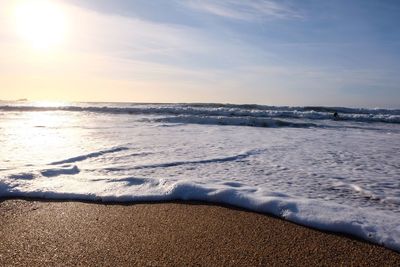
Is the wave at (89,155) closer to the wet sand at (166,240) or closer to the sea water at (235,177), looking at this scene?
the sea water at (235,177)

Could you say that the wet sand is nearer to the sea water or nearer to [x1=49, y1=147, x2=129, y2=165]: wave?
the sea water

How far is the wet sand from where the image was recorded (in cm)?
245

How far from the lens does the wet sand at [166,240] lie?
2451mm

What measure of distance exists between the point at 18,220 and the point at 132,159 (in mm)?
2761

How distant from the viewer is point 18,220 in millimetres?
3197

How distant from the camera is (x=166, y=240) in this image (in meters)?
2.77

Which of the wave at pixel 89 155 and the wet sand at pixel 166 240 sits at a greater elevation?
the wave at pixel 89 155

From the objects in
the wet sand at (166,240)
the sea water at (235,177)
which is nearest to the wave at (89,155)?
the sea water at (235,177)

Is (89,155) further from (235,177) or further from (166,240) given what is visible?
(166,240)

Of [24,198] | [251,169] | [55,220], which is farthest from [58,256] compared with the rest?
[251,169]

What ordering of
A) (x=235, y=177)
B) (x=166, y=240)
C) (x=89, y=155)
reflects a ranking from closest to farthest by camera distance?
(x=166, y=240) < (x=235, y=177) < (x=89, y=155)

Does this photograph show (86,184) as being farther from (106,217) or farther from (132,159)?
(132,159)

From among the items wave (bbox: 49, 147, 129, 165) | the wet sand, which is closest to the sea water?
wave (bbox: 49, 147, 129, 165)

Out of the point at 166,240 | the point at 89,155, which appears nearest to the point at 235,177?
the point at 166,240
